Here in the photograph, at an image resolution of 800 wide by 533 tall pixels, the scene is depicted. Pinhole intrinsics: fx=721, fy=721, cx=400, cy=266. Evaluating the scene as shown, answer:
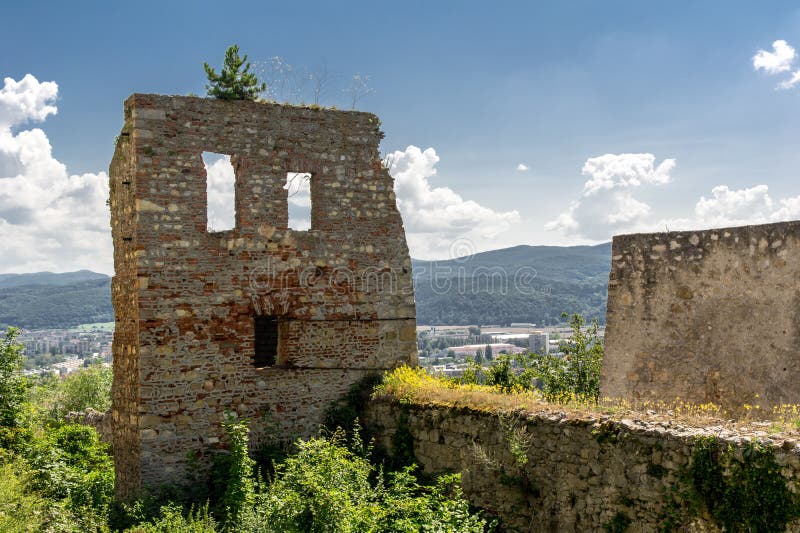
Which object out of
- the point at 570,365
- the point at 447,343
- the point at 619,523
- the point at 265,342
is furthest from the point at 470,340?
the point at 619,523

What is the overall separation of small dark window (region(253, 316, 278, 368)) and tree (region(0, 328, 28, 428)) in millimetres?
7382

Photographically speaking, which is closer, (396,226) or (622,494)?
(622,494)

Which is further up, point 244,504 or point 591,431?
point 591,431

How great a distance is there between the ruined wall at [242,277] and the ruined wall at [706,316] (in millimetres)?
4662

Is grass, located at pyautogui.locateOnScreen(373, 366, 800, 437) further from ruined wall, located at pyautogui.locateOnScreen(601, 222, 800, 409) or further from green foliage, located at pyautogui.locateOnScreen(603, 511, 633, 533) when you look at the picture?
green foliage, located at pyautogui.locateOnScreen(603, 511, 633, 533)

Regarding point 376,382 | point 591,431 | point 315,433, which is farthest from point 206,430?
point 591,431

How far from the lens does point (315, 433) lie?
13375 millimetres

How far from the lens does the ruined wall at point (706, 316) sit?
9.62m

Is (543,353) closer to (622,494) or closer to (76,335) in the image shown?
(622,494)

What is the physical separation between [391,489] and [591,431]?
3.25 m

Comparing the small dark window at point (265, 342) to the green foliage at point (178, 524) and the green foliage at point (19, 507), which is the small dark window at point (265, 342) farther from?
the green foliage at point (19, 507)

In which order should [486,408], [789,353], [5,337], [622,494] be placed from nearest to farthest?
1. [622,494]
2. [789,353]
3. [486,408]
4. [5,337]


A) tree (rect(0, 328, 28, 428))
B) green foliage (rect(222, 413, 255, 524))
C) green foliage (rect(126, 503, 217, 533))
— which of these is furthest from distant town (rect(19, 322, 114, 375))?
green foliage (rect(126, 503, 217, 533))

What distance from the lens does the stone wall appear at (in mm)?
7719
